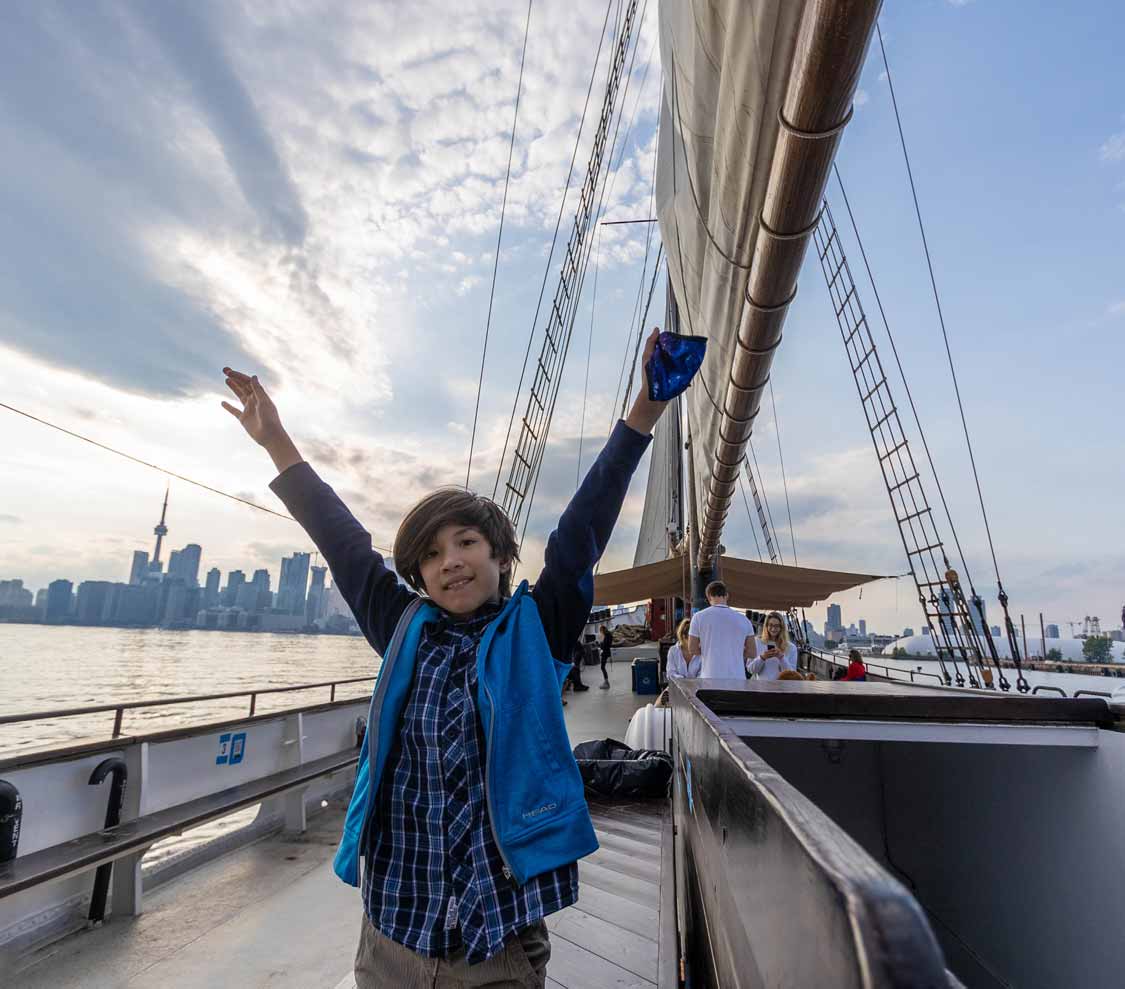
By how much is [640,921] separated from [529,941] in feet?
6.58

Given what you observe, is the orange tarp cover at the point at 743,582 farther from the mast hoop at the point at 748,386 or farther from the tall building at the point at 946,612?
the mast hoop at the point at 748,386

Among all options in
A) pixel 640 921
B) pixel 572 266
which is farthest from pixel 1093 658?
pixel 640 921

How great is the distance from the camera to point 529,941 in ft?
3.24

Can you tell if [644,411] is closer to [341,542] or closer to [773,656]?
[341,542]

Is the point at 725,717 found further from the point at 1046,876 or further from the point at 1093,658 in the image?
the point at 1093,658

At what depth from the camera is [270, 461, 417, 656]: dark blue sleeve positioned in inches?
51.4

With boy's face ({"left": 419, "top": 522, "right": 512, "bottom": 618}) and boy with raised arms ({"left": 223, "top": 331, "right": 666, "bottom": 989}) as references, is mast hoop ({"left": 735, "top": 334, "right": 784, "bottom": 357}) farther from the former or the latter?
boy's face ({"left": 419, "top": 522, "right": 512, "bottom": 618})

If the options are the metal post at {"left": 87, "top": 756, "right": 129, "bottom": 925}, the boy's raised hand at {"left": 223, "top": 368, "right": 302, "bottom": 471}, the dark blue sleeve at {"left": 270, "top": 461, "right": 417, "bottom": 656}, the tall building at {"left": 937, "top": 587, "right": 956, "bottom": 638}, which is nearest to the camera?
the dark blue sleeve at {"left": 270, "top": 461, "right": 417, "bottom": 656}

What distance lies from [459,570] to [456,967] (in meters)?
0.61

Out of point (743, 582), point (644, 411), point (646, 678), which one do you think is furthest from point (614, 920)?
point (646, 678)

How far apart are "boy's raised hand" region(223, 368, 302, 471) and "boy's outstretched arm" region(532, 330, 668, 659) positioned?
630 mm

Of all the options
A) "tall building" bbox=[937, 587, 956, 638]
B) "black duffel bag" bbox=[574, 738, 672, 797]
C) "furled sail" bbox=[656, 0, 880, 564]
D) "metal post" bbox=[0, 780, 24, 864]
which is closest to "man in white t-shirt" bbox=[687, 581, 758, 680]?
"black duffel bag" bbox=[574, 738, 672, 797]

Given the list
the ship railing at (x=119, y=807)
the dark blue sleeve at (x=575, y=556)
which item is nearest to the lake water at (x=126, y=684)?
the ship railing at (x=119, y=807)

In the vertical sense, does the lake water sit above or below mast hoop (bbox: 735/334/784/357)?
below
